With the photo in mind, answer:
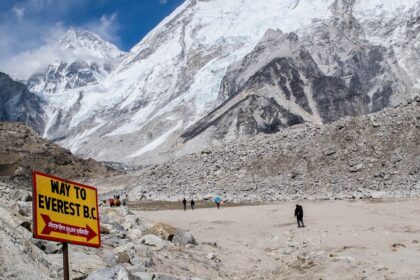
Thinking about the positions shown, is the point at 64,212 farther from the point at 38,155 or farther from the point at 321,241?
the point at 38,155

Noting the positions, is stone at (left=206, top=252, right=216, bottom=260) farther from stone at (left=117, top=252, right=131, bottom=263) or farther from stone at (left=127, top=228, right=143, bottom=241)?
stone at (left=117, top=252, right=131, bottom=263)

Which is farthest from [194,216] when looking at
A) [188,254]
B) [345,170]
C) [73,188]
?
[73,188]

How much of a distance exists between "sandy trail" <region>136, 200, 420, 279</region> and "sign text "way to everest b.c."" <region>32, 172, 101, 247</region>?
9.81m

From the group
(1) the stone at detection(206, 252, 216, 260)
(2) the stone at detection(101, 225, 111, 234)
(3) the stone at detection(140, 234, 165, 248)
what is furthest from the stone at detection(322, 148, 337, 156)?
(3) the stone at detection(140, 234, 165, 248)

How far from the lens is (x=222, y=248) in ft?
84.8

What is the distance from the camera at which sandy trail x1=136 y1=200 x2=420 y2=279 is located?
1912 centimetres

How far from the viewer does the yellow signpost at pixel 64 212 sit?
9.84m

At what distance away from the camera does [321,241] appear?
2592 cm

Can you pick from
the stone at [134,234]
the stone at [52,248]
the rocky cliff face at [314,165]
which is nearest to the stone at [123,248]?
the stone at [52,248]

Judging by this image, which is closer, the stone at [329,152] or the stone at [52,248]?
the stone at [52,248]

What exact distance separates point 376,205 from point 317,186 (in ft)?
50.4

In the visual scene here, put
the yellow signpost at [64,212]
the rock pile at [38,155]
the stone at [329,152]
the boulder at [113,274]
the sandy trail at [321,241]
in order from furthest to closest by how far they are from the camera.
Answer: the rock pile at [38,155]
the stone at [329,152]
the sandy trail at [321,241]
the boulder at [113,274]
the yellow signpost at [64,212]

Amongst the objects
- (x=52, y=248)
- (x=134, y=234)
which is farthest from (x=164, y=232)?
(x=52, y=248)

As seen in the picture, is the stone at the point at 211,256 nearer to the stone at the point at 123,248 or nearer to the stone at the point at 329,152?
the stone at the point at 123,248
